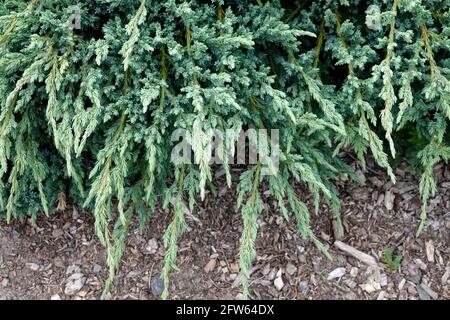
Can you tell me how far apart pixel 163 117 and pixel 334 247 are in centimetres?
132

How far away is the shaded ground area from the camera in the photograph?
9.66ft

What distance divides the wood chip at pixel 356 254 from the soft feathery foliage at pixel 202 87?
27 centimetres

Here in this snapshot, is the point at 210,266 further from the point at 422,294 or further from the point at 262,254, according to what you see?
the point at 422,294

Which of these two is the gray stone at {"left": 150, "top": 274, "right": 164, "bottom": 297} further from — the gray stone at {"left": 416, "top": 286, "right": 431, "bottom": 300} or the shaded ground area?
the gray stone at {"left": 416, "top": 286, "right": 431, "bottom": 300}

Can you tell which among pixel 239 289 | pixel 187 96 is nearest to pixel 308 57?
pixel 187 96

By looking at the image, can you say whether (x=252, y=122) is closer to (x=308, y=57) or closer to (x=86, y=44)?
(x=308, y=57)

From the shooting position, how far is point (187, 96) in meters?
2.46

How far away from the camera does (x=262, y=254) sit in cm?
306

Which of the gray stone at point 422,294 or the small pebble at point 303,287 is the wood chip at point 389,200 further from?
the small pebble at point 303,287

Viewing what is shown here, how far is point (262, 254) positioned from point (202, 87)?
1073 mm

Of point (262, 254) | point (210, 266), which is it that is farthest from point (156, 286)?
point (262, 254)

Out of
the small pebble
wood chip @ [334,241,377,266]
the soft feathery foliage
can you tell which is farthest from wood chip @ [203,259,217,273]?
wood chip @ [334,241,377,266]

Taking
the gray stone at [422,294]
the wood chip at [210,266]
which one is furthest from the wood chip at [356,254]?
the wood chip at [210,266]

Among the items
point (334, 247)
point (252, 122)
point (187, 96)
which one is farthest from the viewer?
point (334, 247)
